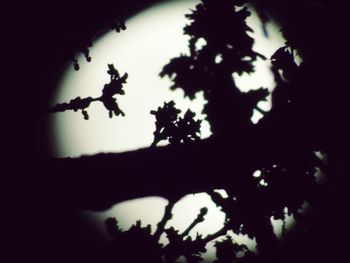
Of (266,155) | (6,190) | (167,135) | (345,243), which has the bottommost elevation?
→ (345,243)

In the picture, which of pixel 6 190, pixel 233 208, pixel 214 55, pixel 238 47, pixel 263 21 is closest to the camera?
pixel 6 190

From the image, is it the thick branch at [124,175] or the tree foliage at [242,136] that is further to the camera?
the tree foliage at [242,136]

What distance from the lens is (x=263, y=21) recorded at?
5.26 metres

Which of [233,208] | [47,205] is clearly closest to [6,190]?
[47,205]

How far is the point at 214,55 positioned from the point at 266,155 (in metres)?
4.55

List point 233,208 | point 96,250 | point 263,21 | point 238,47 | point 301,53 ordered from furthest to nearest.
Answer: point 238,47, point 263,21, point 233,208, point 96,250, point 301,53

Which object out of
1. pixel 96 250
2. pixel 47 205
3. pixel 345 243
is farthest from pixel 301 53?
pixel 345 243

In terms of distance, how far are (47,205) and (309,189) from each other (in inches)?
118

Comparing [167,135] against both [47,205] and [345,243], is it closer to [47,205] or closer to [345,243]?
[47,205]

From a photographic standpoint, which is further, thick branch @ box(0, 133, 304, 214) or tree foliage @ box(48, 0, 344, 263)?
tree foliage @ box(48, 0, 344, 263)

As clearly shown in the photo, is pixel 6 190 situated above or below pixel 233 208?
above

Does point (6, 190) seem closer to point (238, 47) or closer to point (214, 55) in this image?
point (238, 47)

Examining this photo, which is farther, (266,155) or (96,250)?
(96,250)

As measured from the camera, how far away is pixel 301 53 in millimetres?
3176
